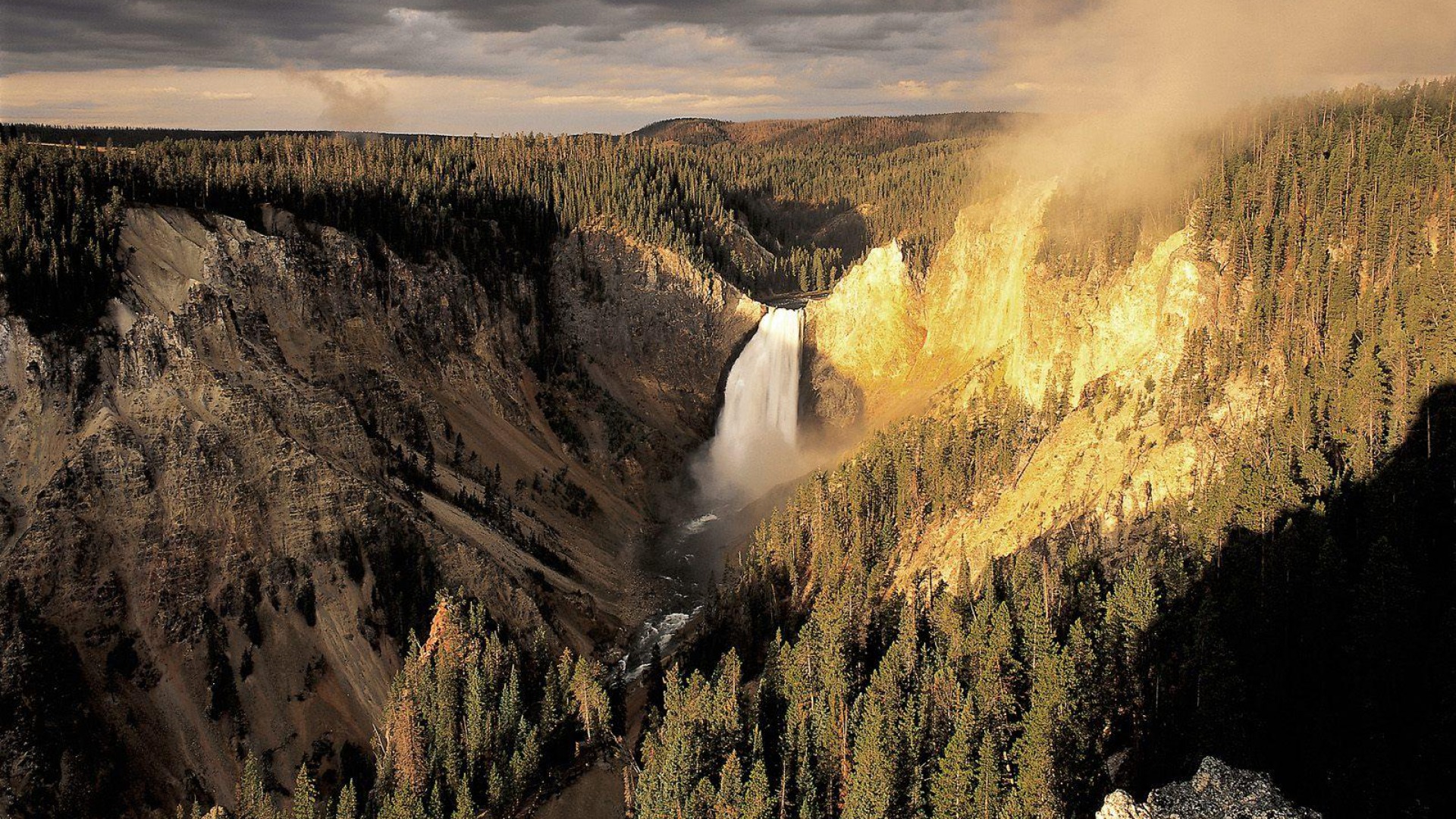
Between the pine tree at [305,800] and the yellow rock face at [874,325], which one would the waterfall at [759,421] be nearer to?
the yellow rock face at [874,325]

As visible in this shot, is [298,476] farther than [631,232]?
No

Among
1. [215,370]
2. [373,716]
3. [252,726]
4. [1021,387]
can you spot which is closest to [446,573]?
[373,716]

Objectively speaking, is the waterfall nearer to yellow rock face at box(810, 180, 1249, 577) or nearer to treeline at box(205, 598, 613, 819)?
yellow rock face at box(810, 180, 1249, 577)

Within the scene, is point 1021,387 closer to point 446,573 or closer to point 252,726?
point 446,573

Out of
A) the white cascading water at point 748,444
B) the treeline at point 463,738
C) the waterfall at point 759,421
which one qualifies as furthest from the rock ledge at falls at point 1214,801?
the waterfall at point 759,421

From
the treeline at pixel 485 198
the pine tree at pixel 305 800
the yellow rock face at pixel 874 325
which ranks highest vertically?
the treeline at pixel 485 198
